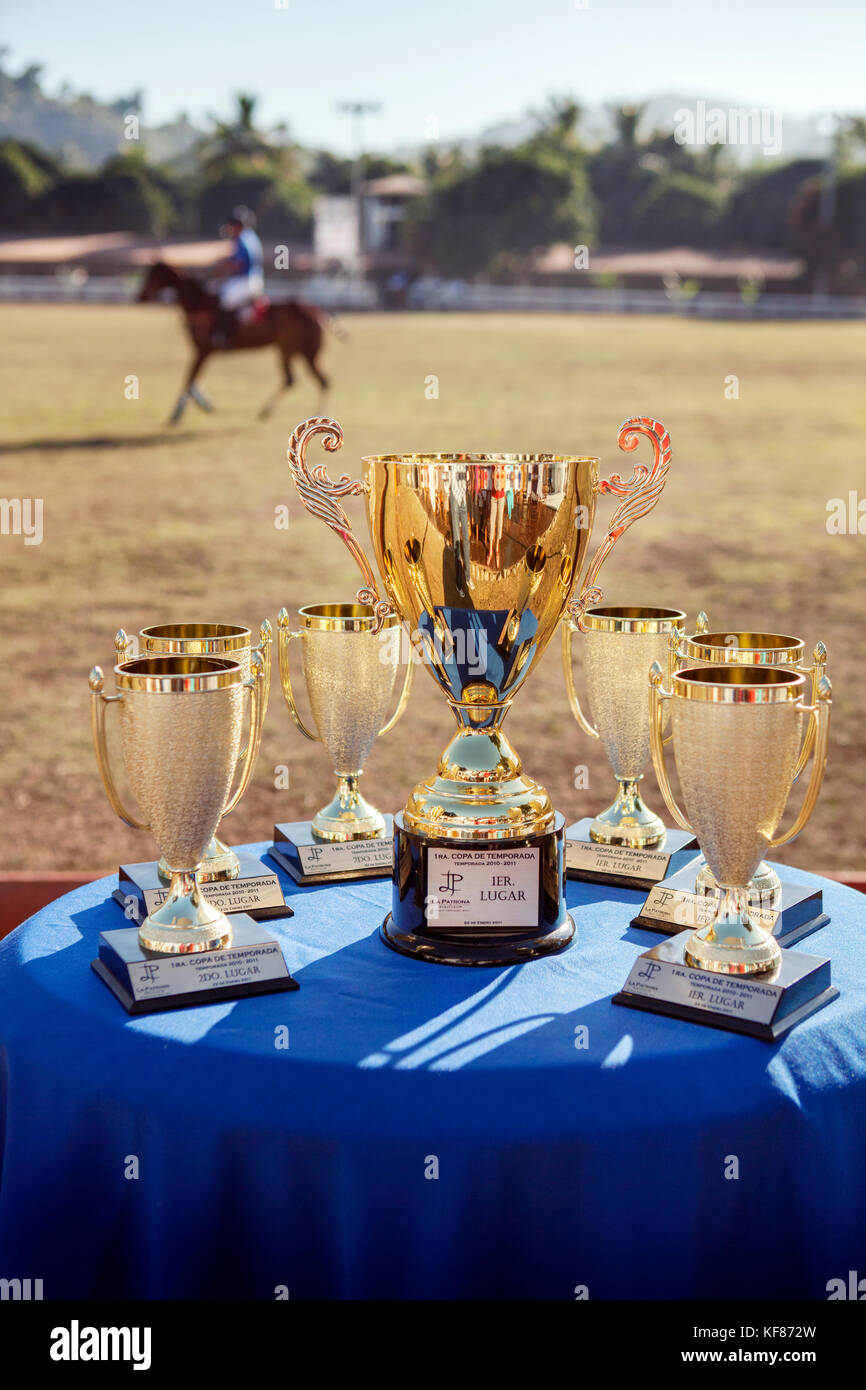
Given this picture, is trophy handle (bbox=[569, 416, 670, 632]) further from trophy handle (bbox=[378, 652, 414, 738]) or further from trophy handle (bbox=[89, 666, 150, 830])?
trophy handle (bbox=[89, 666, 150, 830])

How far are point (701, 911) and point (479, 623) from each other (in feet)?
1.22

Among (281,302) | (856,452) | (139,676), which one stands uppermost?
(281,302)

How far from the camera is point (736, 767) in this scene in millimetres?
1062

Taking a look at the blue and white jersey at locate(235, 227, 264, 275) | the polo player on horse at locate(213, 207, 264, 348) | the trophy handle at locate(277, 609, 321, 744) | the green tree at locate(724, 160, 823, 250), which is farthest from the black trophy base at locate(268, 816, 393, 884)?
the green tree at locate(724, 160, 823, 250)

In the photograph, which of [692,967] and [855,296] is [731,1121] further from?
[855,296]

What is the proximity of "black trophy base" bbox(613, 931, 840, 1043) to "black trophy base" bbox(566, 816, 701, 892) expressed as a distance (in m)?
0.32

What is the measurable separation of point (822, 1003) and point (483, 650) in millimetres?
445

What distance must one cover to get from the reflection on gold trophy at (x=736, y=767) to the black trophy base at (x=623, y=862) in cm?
33

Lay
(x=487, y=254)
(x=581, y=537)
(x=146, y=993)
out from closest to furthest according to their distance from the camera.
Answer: (x=146, y=993)
(x=581, y=537)
(x=487, y=254)

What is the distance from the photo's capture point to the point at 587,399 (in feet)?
48.5

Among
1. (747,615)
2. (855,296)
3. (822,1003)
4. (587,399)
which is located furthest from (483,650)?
(855,296)

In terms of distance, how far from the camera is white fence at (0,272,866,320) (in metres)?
18.5

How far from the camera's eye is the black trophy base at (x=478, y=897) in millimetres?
1237
